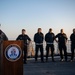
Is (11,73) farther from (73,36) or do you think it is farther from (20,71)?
(73,36)

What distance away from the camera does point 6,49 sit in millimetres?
5980

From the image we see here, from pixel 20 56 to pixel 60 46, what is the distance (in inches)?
303

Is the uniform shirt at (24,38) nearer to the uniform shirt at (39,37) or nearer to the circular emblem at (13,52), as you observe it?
the uniform shirt at (39,37)

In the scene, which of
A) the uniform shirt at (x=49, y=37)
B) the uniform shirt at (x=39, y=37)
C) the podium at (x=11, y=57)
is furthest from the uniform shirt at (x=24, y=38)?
the podium at (x=11, y=57)

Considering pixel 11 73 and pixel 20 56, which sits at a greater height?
pixel 20 56

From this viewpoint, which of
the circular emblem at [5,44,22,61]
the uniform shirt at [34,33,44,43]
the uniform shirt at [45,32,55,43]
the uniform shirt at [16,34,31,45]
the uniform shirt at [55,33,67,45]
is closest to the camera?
the circular emblem at [5,44,22,61]

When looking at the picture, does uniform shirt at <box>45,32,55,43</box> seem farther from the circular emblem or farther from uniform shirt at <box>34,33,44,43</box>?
the circular emblem

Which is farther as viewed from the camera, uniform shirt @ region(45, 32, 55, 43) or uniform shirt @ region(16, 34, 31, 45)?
uniform shirt @ region(45, 32, 55, 43)

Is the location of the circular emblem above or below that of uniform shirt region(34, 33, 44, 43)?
below

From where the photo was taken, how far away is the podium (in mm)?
5953

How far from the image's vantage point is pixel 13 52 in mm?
5969

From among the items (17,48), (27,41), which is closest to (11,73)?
(17,48)

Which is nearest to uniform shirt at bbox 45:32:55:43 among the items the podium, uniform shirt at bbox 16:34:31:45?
uniform shirt at bbox 16:34:31:45

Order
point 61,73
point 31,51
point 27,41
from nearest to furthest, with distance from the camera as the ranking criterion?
point 61,73
point 27,41
point 31,51
